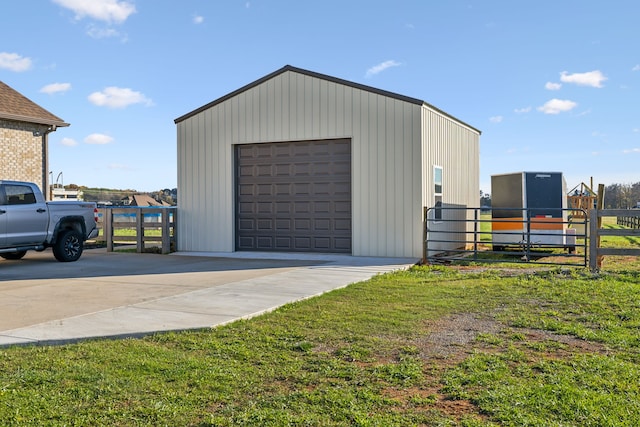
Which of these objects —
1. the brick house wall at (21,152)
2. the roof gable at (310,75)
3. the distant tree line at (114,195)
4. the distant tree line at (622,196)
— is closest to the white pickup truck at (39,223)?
the roof gable at (310,75)

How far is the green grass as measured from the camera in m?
3.77

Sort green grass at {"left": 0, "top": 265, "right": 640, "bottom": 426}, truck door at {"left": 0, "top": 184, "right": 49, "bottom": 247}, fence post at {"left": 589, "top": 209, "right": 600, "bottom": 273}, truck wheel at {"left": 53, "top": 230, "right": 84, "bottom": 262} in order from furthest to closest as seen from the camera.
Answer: truck wheel at {"left": 53, "top": 230, "right": 84, "bottom": 262}, truck door at {"left": 0, "top": 184, "right": 49, "bottom": 247}, fence post at {"left": 589, "top": 209, "right": 600, "bottom": 273}, green grass at {"left": 0, "top": 265, "right": 640, "bottom": 426}

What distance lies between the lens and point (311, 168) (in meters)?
14.6

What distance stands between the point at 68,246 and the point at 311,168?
5.91 meters

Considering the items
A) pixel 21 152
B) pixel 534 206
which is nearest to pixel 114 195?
pixel 21 152

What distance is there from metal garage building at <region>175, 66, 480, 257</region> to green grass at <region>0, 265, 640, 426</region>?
6.55 meters

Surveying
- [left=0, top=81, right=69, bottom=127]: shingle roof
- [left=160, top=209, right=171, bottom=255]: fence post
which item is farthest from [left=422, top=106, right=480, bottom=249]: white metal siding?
[left=0, top=81, right=69, bottom=127]: shingle roof

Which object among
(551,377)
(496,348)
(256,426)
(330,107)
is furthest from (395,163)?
(256,426)

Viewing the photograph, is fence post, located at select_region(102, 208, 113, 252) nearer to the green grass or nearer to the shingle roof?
the shingle roof

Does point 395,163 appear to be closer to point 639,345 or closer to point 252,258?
point 252,258

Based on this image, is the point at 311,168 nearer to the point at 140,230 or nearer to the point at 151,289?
the point at 140,230

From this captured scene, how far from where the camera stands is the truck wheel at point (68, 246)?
515 inches

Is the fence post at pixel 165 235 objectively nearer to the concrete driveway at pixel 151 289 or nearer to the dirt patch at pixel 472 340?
the concrete driveway at pixel 151 289

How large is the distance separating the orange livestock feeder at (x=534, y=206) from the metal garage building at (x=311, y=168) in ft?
5.03
